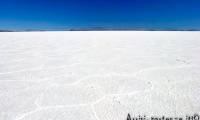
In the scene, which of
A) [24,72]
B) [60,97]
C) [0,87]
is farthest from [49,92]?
[24,72]

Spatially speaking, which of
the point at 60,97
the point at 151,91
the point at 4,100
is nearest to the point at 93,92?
the point at 60,97

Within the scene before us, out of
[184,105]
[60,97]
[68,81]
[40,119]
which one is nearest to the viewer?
[40,119]

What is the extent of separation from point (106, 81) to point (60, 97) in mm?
398

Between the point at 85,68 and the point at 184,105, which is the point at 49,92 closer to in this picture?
the point at 85,68

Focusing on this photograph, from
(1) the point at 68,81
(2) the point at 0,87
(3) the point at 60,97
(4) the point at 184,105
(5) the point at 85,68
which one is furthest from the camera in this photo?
(5) the point at 85,68

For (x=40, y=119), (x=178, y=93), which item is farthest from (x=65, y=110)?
(x=178, y=93)

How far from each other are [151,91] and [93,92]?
1.16ft

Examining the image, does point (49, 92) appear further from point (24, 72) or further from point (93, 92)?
point (24, 72)

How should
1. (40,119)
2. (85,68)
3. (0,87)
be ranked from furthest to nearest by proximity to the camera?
(85,68)
(0,87)
(40,119)

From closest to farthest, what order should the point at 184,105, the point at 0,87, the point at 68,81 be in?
the point at 184,105, the point at 0,87, the point at 68,81

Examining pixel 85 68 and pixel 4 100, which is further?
pixel 85 68

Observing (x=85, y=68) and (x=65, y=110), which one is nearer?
(x=65, y=110)

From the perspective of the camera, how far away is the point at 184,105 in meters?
0.91

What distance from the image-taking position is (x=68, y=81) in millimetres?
1315
